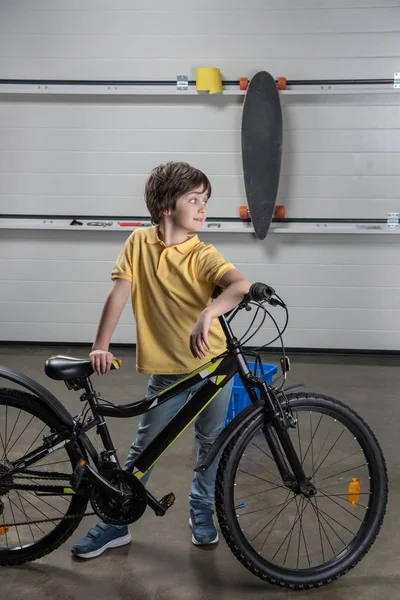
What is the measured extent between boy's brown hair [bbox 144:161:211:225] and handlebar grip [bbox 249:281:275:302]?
1.45 ft

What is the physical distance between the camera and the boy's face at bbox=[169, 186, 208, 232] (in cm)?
253

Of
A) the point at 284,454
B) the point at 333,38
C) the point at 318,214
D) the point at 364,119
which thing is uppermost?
the point at 333,38

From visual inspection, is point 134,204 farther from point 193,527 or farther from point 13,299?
point 193,527

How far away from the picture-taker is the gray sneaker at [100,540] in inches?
107

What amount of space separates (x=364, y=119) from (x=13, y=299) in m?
2.91

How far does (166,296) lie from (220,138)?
10.9 feet

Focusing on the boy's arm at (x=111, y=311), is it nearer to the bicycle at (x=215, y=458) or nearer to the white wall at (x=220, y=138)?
the bicycle at (x=215, y=458)

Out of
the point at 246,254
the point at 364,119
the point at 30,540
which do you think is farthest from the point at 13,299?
the point at 30,540

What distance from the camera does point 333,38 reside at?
18.1 ft

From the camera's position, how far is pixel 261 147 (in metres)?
5.55

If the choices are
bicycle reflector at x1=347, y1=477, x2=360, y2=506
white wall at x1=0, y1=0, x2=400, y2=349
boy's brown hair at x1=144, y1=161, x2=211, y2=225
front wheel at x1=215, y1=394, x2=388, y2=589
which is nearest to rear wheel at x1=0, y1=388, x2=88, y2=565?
front wheel at x1=215, y1=394, x2=388, y2=589

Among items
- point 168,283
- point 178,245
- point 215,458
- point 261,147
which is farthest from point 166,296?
point 261,147

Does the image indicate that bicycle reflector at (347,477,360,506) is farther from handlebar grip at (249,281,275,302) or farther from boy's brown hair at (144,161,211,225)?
boy's brown hair at (144,161,211,225)

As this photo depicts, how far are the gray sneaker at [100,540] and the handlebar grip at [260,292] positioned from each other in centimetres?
105
